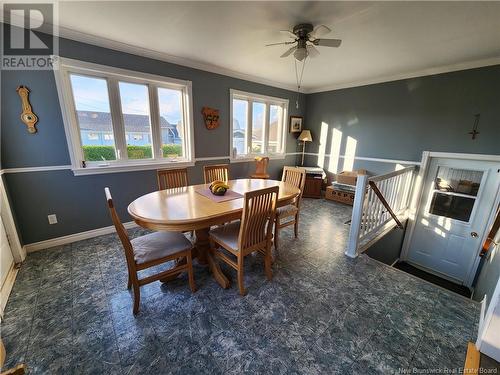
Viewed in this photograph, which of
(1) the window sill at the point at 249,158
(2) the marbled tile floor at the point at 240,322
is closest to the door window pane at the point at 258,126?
(1) the window sill at the point at 249,158

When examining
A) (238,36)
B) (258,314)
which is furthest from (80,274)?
(238,36)

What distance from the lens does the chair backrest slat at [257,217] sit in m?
1.70

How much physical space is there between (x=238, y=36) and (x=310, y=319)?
3.06 meters

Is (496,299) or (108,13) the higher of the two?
(108,13)

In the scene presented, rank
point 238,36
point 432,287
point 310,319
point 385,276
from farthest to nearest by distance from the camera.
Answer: point 238,36 → point 385,276 → point 432,287 → point 310,319

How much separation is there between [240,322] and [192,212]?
974 mm

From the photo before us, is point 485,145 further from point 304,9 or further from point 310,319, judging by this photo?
point 310,319

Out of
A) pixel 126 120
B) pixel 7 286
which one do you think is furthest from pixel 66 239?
pixel 126 120

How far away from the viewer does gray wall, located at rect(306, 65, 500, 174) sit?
3.02 m

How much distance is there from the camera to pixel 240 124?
4.37m

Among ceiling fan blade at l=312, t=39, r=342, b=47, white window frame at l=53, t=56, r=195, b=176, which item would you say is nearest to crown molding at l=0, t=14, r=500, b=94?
white window frame at l=53, t=56, r=195, b=176

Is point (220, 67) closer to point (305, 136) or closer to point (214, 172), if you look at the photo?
point (214, 172)

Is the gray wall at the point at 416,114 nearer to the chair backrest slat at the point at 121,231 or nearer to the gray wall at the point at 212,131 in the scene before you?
the gray wall at the point at 212,131

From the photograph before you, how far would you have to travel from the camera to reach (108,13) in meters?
1.97
